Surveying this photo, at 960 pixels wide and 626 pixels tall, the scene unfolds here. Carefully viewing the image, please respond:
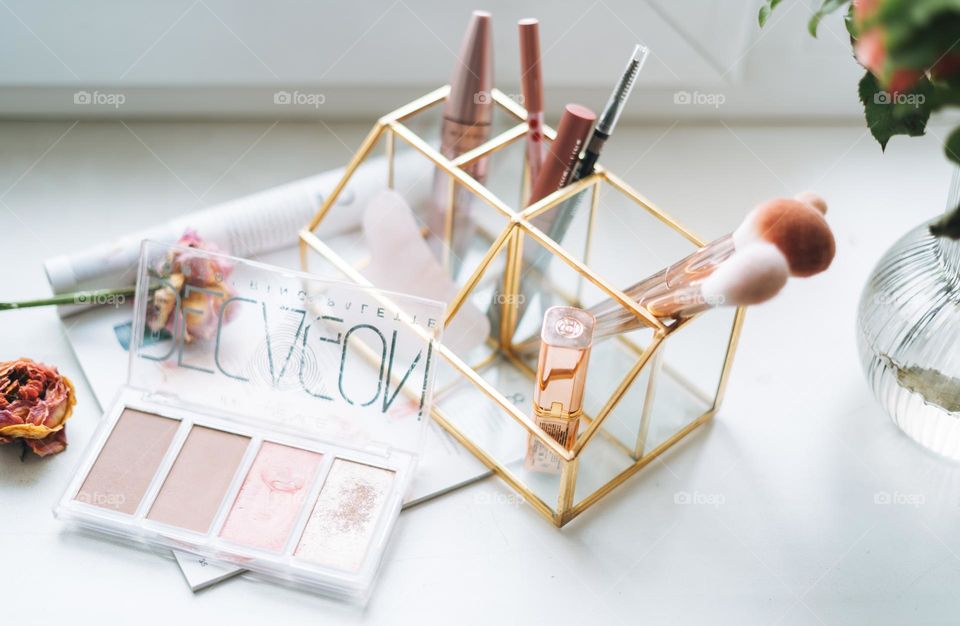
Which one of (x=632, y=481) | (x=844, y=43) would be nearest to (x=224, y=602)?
(x=632, y=481)

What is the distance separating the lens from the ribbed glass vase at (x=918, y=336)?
577 millimetres

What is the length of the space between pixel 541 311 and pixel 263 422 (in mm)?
209

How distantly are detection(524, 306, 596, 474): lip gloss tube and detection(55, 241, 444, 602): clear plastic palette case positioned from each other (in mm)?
74

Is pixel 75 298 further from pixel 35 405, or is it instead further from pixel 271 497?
pixel 271 497

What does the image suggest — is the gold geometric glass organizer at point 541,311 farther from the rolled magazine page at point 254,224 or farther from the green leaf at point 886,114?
the green leaf at point 886,114

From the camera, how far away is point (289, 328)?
2.11 ft

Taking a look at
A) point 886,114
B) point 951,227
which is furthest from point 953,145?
point 886,114

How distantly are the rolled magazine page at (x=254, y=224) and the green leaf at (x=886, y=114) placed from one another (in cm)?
34

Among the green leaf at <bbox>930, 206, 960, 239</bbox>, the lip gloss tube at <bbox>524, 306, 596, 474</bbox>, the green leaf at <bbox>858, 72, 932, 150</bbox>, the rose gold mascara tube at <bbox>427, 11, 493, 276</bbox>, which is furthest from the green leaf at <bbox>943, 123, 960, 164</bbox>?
the rose gold mascara tube at <bbox>427, 11, 493, 276</bbox>

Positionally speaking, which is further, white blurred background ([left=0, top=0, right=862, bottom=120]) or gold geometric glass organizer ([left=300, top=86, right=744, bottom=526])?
white blurred background ([left=0, top=0, right=862, bottom=120])

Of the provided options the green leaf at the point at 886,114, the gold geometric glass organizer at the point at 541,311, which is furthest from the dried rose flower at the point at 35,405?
the green leaf at the point at 886,114

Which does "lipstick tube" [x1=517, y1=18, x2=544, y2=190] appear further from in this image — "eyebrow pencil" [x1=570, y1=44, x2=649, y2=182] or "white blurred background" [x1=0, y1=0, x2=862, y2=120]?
"white blurred background" [x1=0, y1=0, x2=862, y2=120]

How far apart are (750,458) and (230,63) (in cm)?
49

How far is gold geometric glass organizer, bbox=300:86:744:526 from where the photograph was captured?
2.00 ft
